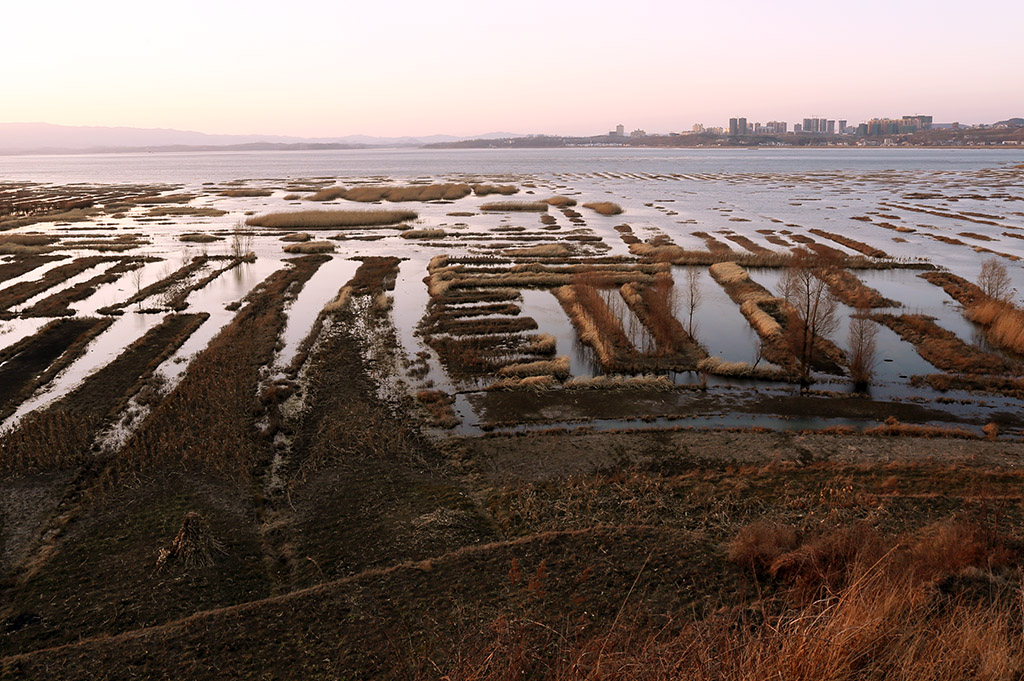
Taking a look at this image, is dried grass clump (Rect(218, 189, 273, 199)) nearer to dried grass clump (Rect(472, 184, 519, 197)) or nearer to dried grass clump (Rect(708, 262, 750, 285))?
dried grass clump (Rect(472, 184, 519, 197))

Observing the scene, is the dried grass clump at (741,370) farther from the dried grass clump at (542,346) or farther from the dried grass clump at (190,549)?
the dried grass clump at (190,549)

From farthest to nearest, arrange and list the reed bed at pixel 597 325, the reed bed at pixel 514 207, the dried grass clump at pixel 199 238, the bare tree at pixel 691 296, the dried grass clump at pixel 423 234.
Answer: the reed bed at pixel 514 207, the dried grass clump at pixel 423 234, the dried grass clump at pixel 199 238, the bare tree at pixel 691 296, the reed bed at pixel 597 325

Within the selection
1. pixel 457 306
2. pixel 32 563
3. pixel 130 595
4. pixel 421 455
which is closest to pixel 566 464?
pixel 421 455

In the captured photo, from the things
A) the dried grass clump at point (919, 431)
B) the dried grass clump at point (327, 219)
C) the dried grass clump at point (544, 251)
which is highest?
the dried grass clump at point (327, 219)

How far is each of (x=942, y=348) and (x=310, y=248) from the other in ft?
154

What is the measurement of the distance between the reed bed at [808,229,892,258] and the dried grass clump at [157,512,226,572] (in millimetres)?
51592

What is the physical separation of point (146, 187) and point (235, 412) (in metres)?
124

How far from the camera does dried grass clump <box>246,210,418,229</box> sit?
7081 centimetres

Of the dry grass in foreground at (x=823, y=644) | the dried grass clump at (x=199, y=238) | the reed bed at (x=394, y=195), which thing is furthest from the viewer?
the reed bed at (x=394, y=195)

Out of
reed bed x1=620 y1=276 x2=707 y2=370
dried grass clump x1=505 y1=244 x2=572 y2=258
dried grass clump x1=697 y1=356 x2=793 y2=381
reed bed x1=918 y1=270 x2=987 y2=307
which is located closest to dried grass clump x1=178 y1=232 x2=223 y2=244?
dried grass clump x1=505 y1=244 x2=572 y2=258

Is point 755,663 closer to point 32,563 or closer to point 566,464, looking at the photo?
point 566,464

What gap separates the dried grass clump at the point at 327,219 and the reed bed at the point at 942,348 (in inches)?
2065

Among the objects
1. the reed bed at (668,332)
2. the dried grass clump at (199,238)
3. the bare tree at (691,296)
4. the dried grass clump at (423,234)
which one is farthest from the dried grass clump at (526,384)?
the dried grass clump at (199,238)

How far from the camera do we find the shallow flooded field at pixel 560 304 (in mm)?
24750
